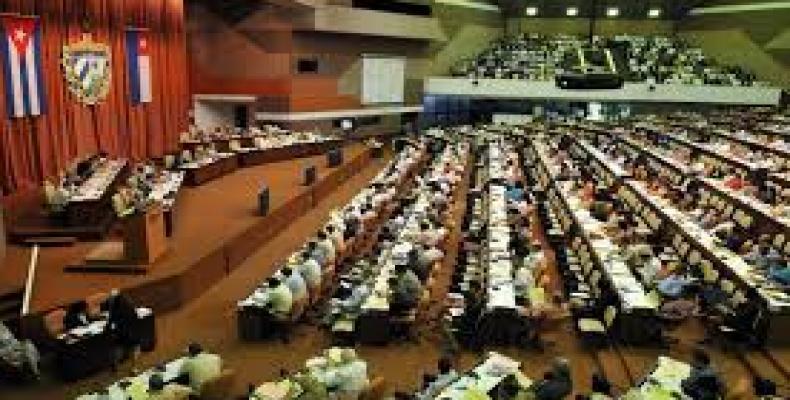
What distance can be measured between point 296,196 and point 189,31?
44.4 feet

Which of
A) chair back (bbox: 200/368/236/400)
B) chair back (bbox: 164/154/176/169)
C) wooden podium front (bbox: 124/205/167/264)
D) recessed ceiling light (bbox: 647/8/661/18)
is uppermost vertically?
recessed ceiling light (bbox: 647/8/661/18)

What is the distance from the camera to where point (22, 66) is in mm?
14758

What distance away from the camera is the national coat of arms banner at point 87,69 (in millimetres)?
16688

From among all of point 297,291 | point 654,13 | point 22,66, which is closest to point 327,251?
point 297,291

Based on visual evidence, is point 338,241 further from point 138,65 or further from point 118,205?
point 138,65

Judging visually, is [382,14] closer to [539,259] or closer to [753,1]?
[753,1]

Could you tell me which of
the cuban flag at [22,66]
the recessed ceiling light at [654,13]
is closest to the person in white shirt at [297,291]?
the cuban flag at [22,66]

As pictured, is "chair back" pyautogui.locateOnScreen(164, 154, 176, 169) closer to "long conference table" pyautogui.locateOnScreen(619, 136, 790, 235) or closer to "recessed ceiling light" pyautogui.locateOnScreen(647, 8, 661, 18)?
"long conference table" pyautogui.locateOnScreen(619, 136, 790, 235)

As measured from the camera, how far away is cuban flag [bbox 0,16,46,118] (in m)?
14.3

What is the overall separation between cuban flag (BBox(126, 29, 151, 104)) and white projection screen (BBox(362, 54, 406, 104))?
42.8 ft

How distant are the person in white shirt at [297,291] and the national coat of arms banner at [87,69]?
9.21 m

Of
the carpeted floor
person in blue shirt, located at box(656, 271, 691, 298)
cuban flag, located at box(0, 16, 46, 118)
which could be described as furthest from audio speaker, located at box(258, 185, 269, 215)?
person in blue shirt, located at box(656, 271, 691, 298)

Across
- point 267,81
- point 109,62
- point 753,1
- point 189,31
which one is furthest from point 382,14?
point 753,1

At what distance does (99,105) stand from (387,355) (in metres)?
11.8
